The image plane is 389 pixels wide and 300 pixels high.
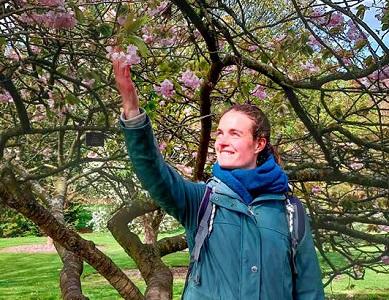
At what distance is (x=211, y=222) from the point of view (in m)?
1.74

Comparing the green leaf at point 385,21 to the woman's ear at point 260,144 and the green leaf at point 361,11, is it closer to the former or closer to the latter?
the green leaf at point 361,11

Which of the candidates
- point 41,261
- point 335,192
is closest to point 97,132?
point 335,192

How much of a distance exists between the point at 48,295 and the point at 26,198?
27.3 feet

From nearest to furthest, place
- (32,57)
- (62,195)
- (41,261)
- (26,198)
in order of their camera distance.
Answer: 1. (26,198)
2. (32,57)
3. (62,195)
4. (41,261)

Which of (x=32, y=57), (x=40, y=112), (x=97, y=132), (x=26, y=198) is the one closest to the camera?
(x=26, y=198)

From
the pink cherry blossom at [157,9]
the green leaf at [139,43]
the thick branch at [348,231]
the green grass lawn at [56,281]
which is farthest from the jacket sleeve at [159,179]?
the green grass lawn at [56,281]

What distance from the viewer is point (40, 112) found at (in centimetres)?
525

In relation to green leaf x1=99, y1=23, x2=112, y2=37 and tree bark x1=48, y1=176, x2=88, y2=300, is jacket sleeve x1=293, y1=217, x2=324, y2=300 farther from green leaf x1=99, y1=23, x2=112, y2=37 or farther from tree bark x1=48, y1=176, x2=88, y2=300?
tree bark x1=48, y1=176, x2=88, y2=300

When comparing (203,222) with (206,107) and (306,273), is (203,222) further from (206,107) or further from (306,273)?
(206,107)

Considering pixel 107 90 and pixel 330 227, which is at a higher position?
pixel 107 90

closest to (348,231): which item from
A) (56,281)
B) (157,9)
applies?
(157,9)

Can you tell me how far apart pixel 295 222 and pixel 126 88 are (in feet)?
1.94

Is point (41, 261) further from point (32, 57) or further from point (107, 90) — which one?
point (32, 57)

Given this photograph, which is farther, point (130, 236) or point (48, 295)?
point (48, 295)
